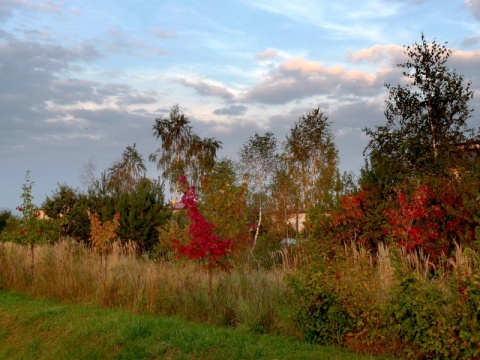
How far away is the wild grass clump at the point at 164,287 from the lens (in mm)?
9969

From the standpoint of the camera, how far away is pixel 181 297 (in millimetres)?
11406

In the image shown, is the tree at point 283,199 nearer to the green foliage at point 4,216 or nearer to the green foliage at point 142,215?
the green foliage at point 142,215

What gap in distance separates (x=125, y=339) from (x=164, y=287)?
2629 millimetres

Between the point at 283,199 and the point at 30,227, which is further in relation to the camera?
the point at 283,199

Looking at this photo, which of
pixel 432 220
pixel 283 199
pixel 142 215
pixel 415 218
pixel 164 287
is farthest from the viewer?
pixel 283 199

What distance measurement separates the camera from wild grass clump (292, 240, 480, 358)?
24.3ft

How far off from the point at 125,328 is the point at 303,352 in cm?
305

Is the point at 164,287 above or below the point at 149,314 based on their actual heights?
above

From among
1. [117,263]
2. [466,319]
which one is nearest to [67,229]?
[117,263]

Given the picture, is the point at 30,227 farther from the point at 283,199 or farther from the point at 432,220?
the point at 283,199

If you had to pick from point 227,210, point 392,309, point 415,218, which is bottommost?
point 392,309

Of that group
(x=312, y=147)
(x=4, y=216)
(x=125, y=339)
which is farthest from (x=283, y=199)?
(x=125, y=339)

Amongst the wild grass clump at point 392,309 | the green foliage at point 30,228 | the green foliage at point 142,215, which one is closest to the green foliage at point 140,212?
the green foliage at point 142,215

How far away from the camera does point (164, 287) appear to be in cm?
1182
